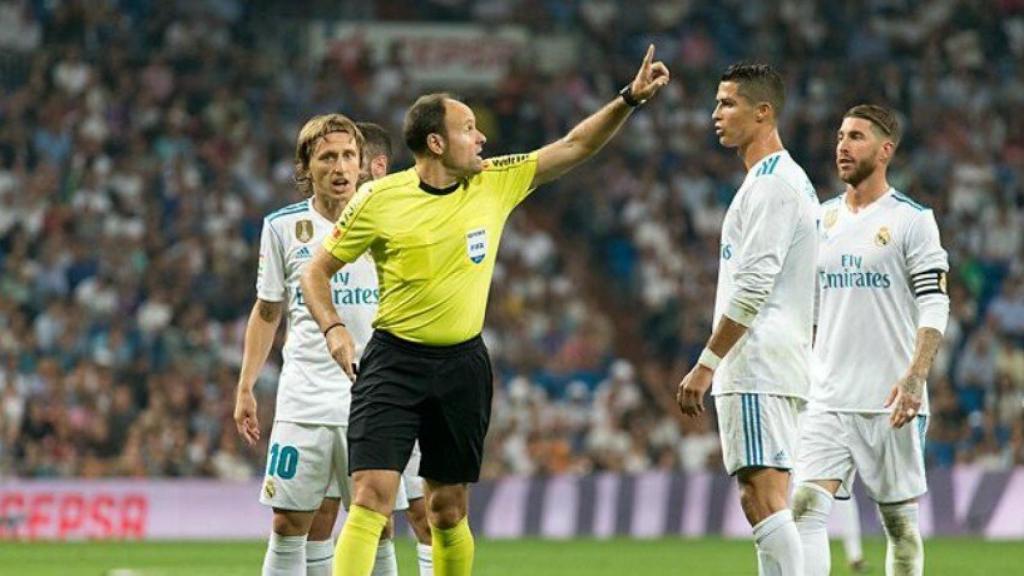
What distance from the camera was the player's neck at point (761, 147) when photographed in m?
8.68

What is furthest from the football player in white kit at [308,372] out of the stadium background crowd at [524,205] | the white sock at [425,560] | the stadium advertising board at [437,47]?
the stadium advertising board at [437,47]

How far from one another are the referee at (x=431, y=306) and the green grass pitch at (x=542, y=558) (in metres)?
5.51

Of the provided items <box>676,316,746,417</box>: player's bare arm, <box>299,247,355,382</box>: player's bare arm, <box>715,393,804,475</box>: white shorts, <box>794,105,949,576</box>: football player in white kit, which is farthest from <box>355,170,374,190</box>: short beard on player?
<box>794,105,949,576</box>: football player in white kit

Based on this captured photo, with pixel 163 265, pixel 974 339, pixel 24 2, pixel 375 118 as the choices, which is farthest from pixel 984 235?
pixel 24 2

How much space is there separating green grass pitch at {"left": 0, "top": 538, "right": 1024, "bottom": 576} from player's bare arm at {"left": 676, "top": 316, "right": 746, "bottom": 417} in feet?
19.0

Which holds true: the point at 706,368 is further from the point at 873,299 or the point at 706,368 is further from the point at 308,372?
the point at 308,372

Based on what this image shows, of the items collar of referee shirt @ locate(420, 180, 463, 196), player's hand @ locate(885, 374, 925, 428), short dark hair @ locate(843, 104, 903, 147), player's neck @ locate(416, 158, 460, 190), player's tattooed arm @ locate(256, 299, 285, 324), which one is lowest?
player's hand @ locate(885, 374, 925, 428)

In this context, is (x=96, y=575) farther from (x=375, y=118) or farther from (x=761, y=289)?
(x=375, y=118)

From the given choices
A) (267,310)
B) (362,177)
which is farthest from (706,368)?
(362,177)

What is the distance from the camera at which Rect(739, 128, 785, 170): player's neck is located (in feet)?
28.5

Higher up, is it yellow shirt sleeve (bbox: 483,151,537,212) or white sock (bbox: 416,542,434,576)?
yellow shirt sleeve (bbox: 483,151,537,212)

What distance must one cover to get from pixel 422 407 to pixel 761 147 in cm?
188

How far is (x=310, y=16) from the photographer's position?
25.6 metres

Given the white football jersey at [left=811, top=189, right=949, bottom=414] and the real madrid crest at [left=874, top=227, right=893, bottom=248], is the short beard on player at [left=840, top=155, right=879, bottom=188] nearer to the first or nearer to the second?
the white football jersey at [left=811, top=189, right=949, bottom=414]
